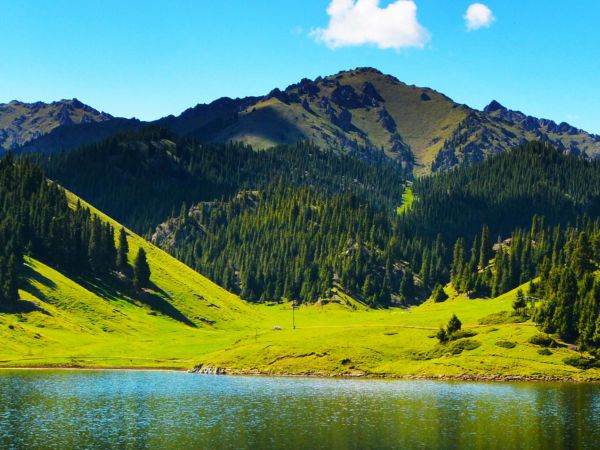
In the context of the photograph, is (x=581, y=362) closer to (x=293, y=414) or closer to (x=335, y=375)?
(x=335, y=375)

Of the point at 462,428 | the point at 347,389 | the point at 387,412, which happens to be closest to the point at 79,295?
the point at 347,389

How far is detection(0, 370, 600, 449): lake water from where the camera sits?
220ft

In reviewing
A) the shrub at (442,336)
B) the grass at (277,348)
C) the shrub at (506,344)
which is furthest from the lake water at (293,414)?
the shrub at (442,336)

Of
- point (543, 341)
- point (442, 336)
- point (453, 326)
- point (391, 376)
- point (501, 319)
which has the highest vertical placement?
point (501, 319)

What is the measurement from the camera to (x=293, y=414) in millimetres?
84000

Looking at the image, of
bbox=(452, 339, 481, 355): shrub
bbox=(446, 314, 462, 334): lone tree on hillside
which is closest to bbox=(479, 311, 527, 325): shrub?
bbox=(446, 314, 462, 334): lone tree on hillside

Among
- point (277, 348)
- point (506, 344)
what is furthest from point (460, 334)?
point (277, 348)

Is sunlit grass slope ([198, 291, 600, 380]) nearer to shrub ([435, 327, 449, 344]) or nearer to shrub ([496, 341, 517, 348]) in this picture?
shrub ([496, 341, 517, 348])

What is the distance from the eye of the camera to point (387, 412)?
8575 cm

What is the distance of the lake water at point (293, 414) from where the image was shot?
67.2m

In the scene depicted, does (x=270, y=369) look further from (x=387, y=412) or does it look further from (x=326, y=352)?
(x=387, y=412)

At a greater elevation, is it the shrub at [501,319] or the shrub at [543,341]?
the shrub at [501,319]

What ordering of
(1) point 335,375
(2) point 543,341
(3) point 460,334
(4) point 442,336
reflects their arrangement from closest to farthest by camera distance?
(2) point 543,341 < (1) point 335,375 < (4) point 442,336 < (3) point 460,334

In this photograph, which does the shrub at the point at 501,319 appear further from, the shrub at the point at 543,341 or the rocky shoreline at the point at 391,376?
A: the rocky shoreline at the point at 391,376
